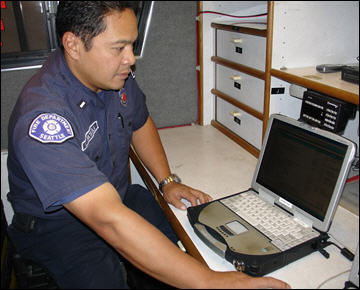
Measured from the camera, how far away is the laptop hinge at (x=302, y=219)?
84cm

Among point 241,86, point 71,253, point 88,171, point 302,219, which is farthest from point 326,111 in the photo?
point 71,253

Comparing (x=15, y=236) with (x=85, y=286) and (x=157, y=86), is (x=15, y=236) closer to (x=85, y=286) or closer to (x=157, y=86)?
(x=85, y=286)

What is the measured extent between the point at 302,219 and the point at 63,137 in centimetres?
60

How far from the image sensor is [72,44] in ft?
2.95

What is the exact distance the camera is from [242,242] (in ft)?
2.64

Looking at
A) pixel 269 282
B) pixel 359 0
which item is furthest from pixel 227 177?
pixel 359 0

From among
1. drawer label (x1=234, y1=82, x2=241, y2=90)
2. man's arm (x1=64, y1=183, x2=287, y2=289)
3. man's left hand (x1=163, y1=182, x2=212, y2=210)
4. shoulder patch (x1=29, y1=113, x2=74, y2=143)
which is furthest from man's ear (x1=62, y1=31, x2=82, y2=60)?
drawer label (x1=234, y1=82, x2=241, y2=90)

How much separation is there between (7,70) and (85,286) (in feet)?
3.82

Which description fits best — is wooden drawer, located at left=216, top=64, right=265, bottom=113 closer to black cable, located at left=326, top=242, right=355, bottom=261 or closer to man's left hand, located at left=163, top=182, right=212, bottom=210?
man's left hand, located at left=163, top=182, right=212, bottom=210

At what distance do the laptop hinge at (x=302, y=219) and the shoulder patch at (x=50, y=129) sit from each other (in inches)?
22.9

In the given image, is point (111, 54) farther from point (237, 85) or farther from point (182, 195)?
point (237, 85)

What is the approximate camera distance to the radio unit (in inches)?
35.5

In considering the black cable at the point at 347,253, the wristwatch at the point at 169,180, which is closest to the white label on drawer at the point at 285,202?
the black cable at the point at 347,253

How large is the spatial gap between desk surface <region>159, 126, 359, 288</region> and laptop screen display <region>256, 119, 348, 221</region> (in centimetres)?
12
